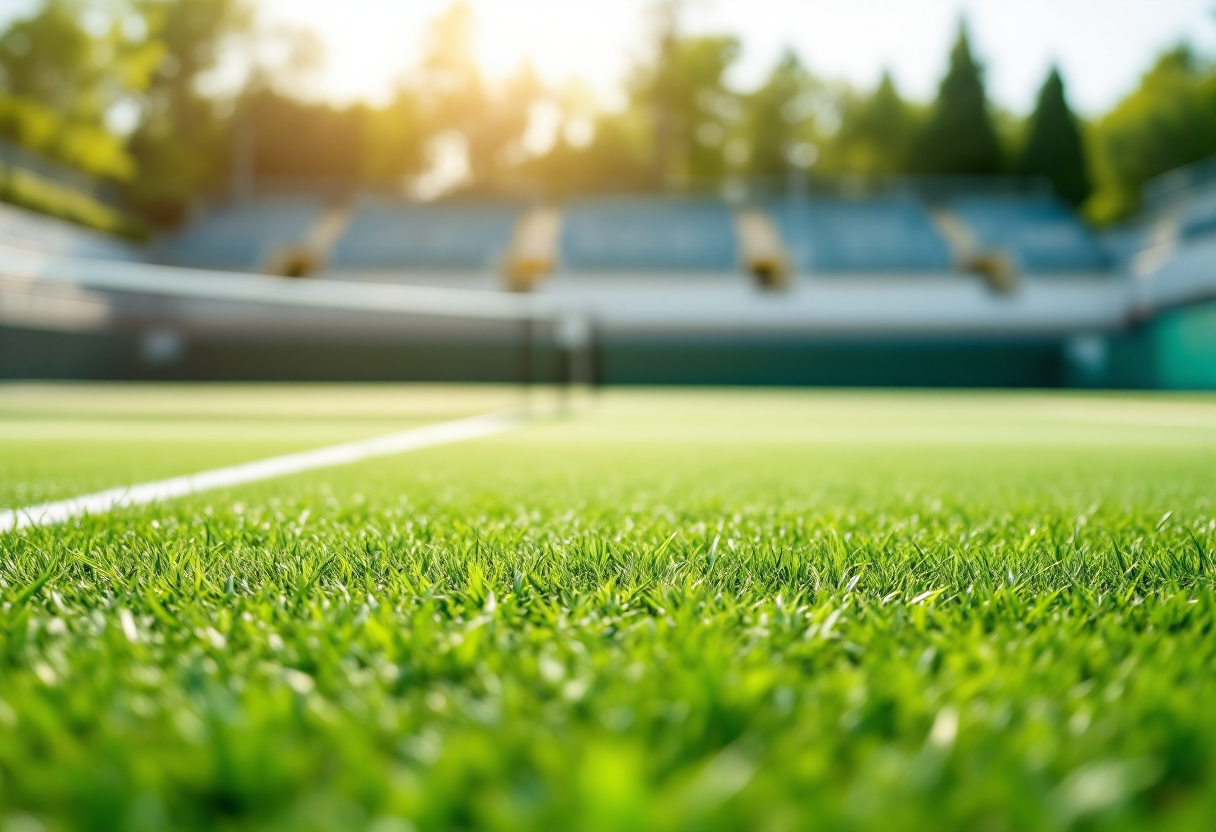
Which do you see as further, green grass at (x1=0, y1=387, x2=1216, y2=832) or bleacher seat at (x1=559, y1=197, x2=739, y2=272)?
bleacher seat at (x1=559, y1=197, x2=739, y2=272)

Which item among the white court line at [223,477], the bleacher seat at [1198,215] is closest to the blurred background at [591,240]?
the bleacher seat at [1198,215]

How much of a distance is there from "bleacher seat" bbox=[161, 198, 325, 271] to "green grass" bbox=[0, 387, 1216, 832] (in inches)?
1151

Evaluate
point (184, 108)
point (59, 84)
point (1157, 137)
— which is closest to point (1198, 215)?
point (1157, 137)

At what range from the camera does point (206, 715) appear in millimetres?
674

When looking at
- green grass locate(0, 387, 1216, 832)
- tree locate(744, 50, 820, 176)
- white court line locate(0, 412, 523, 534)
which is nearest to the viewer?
green grass locate(0, 387, 1216, 832)

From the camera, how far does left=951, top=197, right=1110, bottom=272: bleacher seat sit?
2712cm

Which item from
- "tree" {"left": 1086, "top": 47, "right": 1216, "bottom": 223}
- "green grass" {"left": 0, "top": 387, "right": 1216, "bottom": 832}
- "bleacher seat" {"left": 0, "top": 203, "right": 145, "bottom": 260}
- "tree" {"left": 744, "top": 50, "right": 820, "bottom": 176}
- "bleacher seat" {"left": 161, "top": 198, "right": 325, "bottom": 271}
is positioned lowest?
"green grass" {"left": 0, "top": 387, "right": 1216, "bottom": 832}

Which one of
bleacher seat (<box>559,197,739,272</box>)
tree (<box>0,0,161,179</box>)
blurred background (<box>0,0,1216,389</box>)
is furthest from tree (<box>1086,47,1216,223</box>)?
tree (<box>0,0,161,179</box>)

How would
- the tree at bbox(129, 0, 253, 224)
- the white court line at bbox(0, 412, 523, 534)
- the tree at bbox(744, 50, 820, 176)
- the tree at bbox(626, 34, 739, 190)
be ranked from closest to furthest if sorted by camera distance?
1. the white court line at bbox(0, 412, 523, 534)
2. the tree at bbox(129, 0, 253, 224)
3. the tree at bbox(626, 34, 739, 190)
4. the tree at bbox(744, 50, 820, 176)

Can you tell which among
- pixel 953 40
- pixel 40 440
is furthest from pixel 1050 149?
pixel 40 440

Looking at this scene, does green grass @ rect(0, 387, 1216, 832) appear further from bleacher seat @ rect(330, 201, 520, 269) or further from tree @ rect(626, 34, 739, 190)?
tree @ rect(626, 34, 739, 190)

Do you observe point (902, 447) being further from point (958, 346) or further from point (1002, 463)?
point (958, 346)

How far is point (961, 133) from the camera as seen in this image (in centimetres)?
3547

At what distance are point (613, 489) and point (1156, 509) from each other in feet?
4.47
